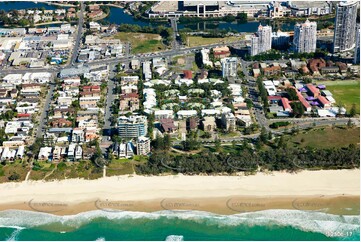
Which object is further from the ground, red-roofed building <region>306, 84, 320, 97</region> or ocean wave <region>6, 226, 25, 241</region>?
red-roofed building <region>306, 84, 320, 97</region>

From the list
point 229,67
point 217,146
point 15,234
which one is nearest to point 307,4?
point 229,67

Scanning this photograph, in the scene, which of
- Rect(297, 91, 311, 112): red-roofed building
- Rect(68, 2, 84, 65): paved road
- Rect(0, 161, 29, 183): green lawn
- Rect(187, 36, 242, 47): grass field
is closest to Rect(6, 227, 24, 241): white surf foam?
Rect(0, 161, 29, 183): green lawn

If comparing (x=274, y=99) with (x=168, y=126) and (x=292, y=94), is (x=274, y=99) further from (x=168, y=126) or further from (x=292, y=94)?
(x=168, y=126)

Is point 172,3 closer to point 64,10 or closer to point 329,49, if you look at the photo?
point 64,10

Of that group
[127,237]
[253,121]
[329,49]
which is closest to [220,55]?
[329,49]

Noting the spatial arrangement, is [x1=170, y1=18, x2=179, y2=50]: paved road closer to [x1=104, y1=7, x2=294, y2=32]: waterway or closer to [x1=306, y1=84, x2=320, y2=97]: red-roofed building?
[x1=104, y1=7, x2=294, y2=32]: waterway

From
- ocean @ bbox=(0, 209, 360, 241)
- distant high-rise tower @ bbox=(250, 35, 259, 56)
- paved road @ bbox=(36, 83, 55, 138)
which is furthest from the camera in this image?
distant high-rise tower @ bbox=(250, 35, 259, 56)
